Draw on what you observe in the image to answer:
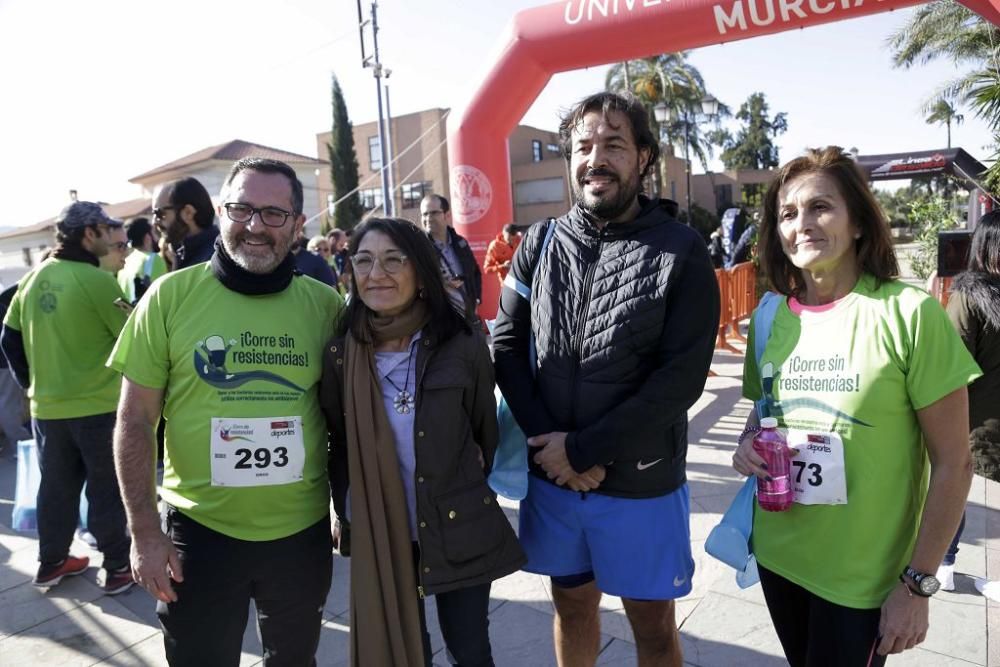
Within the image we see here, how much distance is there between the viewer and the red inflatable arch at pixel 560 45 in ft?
19.8

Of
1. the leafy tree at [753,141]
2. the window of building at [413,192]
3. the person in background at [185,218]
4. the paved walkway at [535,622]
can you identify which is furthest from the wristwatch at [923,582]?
the leafy tree at [753,141]

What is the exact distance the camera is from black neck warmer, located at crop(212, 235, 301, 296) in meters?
1.97

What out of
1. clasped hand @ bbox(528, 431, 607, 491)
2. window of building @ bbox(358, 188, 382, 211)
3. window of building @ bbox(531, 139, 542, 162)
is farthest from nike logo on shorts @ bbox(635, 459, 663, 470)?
window of building @ bbox(358, 188, 382, 211)

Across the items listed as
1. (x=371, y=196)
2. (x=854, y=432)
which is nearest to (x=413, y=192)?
(x=371, y=196)

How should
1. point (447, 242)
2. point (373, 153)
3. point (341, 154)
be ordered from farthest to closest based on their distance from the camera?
point (373, 153) < point (341, 154) < point (447, 242)

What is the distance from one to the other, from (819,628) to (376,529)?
1287 millimetres

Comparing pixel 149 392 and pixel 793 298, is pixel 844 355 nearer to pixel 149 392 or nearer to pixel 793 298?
pixel 793 298

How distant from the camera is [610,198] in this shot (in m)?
2.03

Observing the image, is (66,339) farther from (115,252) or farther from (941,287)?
(941,287)

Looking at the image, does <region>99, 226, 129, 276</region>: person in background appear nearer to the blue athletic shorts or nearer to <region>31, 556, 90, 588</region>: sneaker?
<region>31, 556, 90, 588</region>: sneaker

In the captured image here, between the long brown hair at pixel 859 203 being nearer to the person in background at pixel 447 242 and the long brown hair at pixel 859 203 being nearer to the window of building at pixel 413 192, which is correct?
the person in background at pixel 447 242

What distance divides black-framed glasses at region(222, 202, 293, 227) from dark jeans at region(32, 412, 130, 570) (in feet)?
7.29

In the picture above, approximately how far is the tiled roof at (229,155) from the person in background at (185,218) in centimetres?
3611

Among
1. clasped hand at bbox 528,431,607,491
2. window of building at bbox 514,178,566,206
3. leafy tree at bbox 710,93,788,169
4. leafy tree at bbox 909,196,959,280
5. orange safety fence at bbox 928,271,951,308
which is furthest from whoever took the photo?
leafy tree at bbox 710,93,788,169
